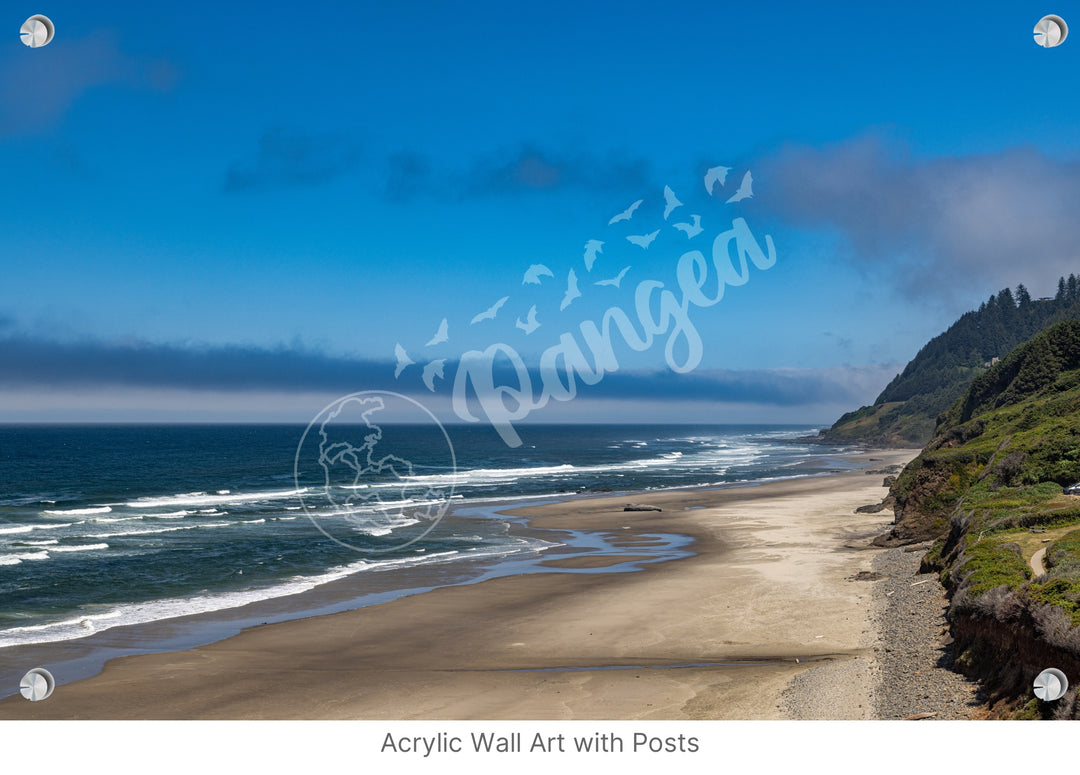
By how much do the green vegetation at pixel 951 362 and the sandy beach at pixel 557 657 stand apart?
467ft

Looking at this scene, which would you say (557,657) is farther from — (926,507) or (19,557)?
(19,557)

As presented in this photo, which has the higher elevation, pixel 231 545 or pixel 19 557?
pixel 19 557

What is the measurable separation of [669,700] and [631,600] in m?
11.4

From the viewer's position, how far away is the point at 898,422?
16500 cm

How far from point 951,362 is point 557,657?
18487 cm

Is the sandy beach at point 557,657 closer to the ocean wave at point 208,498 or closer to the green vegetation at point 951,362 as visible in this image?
the ocean wave at point 208,498

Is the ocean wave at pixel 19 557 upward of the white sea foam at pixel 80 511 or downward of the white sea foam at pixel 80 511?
downward

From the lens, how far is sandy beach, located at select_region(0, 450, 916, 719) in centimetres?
1403

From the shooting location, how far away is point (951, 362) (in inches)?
6983

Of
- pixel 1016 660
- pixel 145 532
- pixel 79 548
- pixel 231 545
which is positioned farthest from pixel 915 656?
pixel 145 532

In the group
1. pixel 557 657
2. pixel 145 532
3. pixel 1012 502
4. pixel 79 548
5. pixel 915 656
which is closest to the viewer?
pixel 915 656

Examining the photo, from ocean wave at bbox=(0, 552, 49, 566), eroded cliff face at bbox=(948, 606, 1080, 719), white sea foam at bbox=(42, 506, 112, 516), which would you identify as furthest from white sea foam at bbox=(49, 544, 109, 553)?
eroded cliff face at bbox=(948, 606, 1080, 719)

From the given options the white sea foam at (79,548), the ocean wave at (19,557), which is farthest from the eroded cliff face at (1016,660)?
the white sea foam at (79,548)

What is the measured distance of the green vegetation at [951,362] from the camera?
16012cm
